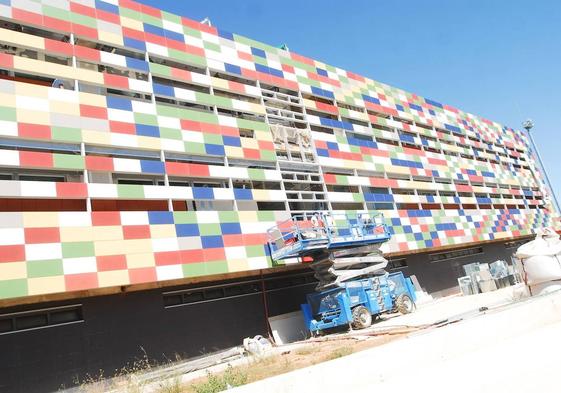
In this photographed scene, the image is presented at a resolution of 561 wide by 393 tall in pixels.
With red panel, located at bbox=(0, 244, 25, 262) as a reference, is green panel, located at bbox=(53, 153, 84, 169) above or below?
above

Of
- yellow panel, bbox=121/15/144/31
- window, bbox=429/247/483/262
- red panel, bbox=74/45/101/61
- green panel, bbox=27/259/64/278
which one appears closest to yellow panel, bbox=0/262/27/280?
green panel, bbox=27/259/64/278

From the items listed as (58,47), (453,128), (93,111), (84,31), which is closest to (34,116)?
(93,111)

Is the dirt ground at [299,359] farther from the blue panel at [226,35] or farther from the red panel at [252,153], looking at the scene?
the blue panel at [226,35]

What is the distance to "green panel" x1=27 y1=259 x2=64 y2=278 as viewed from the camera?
1208cm

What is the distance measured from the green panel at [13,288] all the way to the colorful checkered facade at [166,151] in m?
0.03

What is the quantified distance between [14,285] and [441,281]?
77.4ft

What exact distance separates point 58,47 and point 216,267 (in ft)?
32.2

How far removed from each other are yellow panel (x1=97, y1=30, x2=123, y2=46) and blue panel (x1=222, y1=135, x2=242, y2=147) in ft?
18.4

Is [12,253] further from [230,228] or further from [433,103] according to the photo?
[433,103]

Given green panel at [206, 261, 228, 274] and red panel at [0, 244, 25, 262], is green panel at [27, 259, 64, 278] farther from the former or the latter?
green panel at [206, 261, 228, 274]

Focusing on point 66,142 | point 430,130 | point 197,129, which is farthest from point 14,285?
point 430,130

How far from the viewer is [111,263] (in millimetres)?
13516

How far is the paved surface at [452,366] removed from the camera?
19.7 feet

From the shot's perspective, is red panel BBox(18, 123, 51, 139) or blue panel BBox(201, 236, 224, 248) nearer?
red panel BBox(18, 123, 51, 139)
